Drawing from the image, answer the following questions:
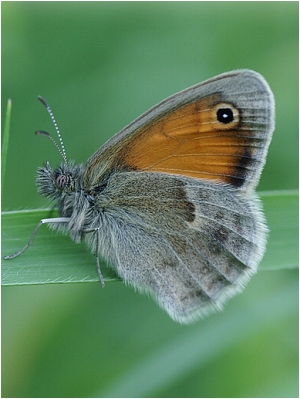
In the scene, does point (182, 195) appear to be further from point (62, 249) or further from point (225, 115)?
point (62, 249)

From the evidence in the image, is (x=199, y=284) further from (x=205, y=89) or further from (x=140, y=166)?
(x=205, y=89)

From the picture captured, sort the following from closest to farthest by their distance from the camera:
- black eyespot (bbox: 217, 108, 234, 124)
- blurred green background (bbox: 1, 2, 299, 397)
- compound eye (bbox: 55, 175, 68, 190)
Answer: black eyespot (bbox: 217, 108, 234, 124)
compound eye (bbox: 55, 175, 68, 190)
blurred green background (bbox: 1, 2, 299, 397)

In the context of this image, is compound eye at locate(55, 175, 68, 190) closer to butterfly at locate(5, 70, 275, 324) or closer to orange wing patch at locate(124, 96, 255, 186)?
butterfly at locate(5, 70, 275, 324)

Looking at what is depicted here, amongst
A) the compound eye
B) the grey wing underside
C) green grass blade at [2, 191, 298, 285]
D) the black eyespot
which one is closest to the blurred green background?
the grey wing underside

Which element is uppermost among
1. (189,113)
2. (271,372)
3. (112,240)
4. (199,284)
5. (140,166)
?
(189,113)

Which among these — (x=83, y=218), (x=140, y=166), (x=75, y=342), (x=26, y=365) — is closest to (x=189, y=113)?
(x=140, y=166)
